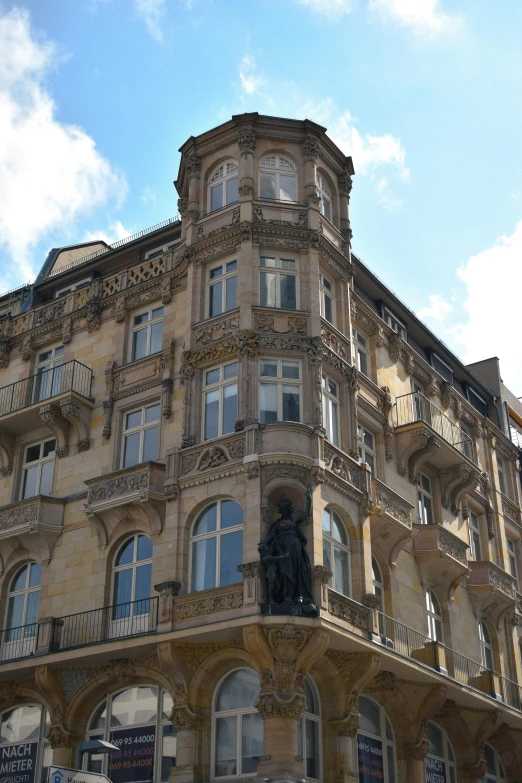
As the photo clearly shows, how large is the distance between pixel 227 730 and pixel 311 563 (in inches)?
183

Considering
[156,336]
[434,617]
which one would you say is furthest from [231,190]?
[434,617]

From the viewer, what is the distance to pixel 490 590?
34.2 metres

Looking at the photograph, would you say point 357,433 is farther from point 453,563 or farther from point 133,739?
point 133,739

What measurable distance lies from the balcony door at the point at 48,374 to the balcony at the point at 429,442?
11.4 metres

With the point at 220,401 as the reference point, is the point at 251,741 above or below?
below

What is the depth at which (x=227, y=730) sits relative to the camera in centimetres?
2411

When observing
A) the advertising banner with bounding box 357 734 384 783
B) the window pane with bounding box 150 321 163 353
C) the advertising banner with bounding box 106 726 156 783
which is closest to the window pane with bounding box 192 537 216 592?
the advertising banner with bounding box 106 726 156 783

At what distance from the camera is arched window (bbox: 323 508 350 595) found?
83.2 ft

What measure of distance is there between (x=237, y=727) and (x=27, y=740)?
7.27m

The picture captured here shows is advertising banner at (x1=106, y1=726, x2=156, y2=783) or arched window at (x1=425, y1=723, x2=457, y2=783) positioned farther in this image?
arched window at (x1=425, y1=723, x2=457, y2=783)

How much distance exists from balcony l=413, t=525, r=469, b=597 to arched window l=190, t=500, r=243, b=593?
810 cm

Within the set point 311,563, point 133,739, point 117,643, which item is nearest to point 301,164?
point 311,563

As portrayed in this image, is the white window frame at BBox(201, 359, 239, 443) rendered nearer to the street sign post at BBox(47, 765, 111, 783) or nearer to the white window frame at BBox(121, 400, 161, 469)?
the white window frame at BBox(121, 400, 161, 469)

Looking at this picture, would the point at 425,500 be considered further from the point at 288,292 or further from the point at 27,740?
the point at 27,740
